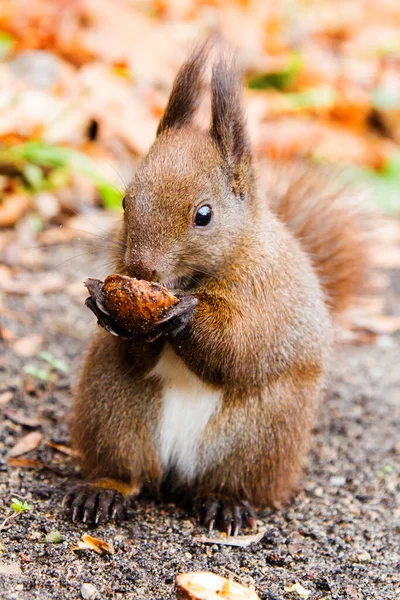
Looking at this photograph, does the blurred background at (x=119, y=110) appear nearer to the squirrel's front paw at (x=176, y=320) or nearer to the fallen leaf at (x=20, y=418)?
the squirrel's front paw at (x=176, y=320)

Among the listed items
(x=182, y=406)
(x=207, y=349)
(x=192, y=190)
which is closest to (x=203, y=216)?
(x=192, y=190)

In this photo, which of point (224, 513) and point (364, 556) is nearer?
point (364, 556)

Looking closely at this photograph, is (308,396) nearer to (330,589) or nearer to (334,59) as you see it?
(330,589)

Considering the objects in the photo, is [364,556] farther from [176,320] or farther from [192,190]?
[192,190]

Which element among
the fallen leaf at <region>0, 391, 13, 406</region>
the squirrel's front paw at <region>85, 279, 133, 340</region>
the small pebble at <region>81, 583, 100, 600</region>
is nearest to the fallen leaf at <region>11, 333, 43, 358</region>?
the fallen leaf at <region>0, 391, 13, 406</region>

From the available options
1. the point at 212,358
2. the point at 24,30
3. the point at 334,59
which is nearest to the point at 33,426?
the point at 212,358

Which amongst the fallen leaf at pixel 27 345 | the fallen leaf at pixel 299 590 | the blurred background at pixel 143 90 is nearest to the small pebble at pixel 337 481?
the fallen leaf at pixel 299 590
